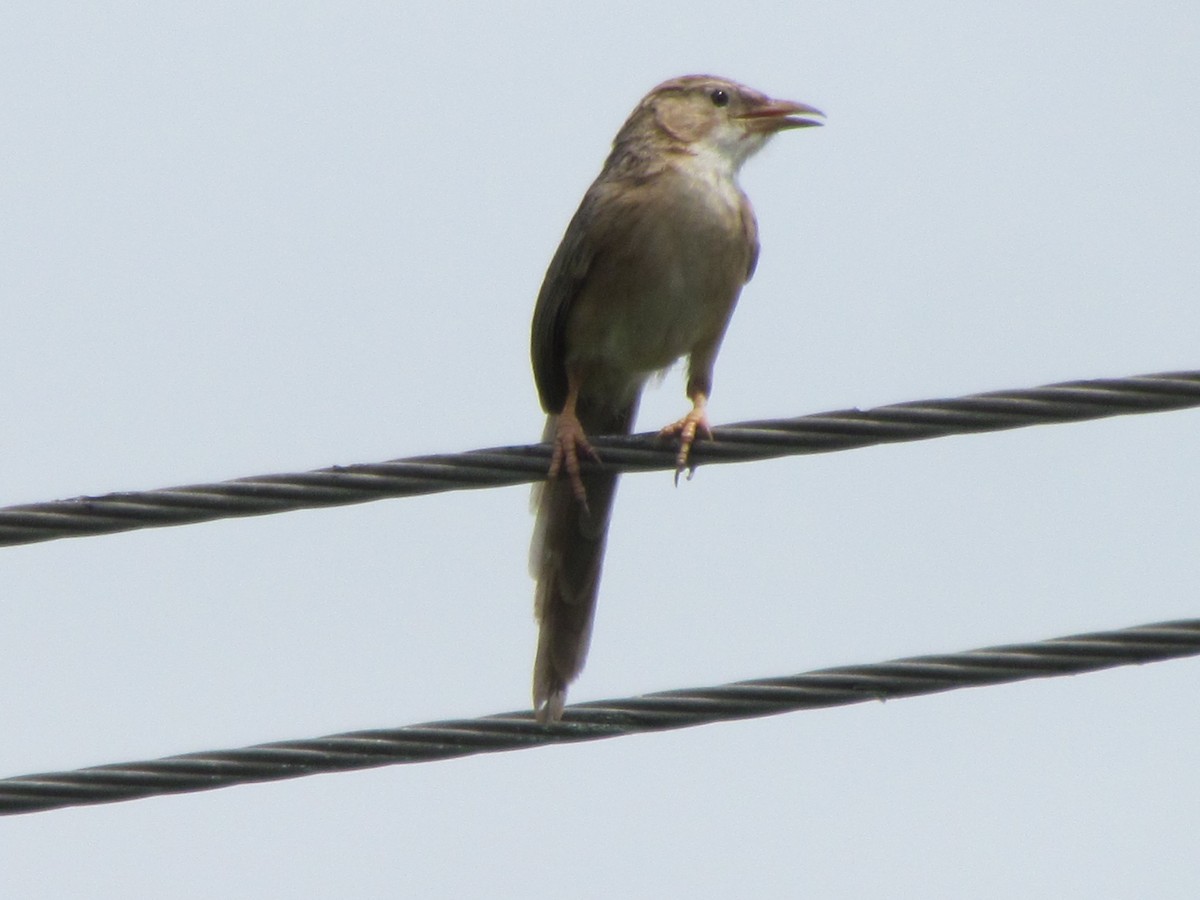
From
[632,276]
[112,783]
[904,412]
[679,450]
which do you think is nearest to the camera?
[112,783]

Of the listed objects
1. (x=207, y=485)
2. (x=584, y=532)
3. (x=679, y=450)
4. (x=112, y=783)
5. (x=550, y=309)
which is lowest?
(x=112, y=783)

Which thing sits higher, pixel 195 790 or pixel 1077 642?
pixel 1077 642

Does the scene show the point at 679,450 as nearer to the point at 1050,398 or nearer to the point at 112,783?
the point at 1050,398

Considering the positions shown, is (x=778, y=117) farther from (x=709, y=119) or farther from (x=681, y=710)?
(x=681, y=710)

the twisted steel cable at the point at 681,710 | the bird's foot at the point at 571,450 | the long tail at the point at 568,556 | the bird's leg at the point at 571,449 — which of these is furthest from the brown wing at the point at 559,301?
the twisted steel cable at the point at 681,710

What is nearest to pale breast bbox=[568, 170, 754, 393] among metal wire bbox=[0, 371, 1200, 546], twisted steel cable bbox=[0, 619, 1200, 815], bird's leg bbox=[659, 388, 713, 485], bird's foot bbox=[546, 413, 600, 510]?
bird's leg bbox=[659, 388, 713, 485]

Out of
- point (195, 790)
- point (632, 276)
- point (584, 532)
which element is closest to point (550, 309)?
point (632, 276)
